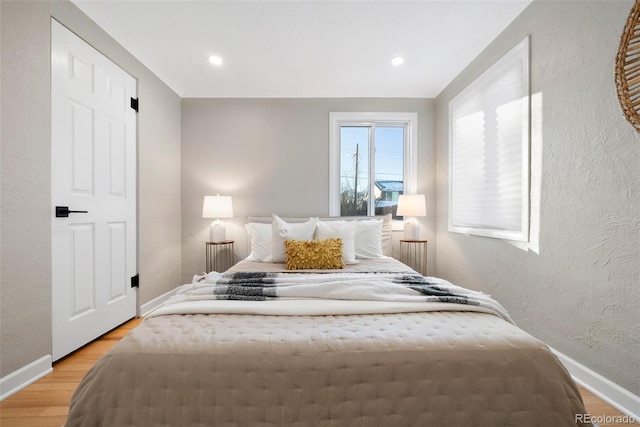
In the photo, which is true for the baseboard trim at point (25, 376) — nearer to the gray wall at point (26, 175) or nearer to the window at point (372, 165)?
the gray wall at point (26, 175)

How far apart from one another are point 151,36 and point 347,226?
2456 millimetres

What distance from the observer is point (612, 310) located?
1.50 meters

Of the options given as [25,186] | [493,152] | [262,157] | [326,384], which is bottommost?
[326,384]

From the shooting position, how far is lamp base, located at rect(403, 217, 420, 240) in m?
3.29

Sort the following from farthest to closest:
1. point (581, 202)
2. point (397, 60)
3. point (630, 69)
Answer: point (397, 60)
point (581, 202)
point (630, 69)

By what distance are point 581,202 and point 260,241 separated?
8.57ft

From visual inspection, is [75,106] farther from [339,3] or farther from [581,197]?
[581,197]

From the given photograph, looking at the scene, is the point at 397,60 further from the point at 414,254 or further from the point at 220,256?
the point at 220,256

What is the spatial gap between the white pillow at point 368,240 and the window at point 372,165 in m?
0.67

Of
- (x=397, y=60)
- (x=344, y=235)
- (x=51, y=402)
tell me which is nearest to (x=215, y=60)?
(x=397, y=60)

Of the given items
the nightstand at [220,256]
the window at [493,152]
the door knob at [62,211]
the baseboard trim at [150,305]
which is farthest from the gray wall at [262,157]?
the door knob at [62,211]

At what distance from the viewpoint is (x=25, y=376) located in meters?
1.67

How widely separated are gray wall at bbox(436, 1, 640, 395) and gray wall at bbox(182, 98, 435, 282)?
62.0 inches

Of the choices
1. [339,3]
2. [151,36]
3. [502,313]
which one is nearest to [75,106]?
[151,36]
